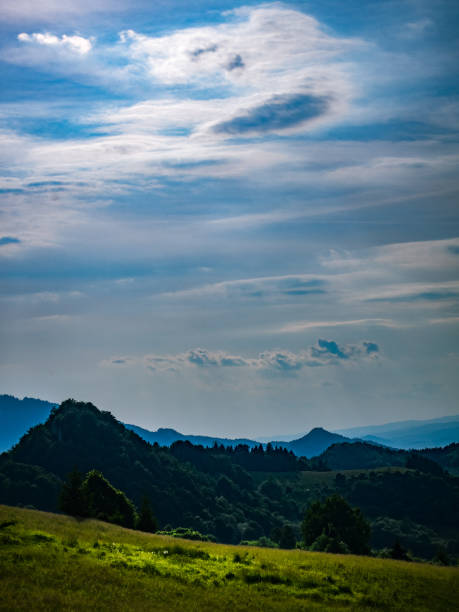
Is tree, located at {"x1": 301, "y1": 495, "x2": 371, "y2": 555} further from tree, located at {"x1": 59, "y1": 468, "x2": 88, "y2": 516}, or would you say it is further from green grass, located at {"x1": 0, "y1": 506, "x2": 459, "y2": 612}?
green grass, located at {"x1": 0, "y1": 506, "x2": 459, "y2": 612}

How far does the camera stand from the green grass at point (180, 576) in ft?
103

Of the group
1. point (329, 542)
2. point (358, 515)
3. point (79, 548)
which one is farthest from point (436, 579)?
point (358, 515)

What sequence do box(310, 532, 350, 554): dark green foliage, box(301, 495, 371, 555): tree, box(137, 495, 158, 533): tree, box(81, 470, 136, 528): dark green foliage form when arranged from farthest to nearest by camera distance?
box(301, 495, 371, 555): tree, box(310, 532, 350, 554): dark green foliage, box(81, 470, 136, 528): dark green foliage, box(137, 495, 158, 533): tree

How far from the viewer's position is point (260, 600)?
3394cm

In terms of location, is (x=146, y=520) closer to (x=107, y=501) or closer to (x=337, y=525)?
(x=107, y=501)

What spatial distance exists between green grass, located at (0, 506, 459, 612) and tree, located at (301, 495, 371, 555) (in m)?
71.7

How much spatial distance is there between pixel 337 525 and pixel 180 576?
88.1 meters

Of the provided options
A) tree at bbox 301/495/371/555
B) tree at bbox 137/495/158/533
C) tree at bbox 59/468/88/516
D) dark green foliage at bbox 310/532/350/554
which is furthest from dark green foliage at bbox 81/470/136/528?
tree at bbox 301/495/371/555

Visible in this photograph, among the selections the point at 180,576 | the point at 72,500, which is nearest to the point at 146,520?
the point at 72,500

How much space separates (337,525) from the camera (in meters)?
117

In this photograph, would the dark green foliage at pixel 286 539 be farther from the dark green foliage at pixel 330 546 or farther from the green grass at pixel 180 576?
the green grass at pixel 180 576

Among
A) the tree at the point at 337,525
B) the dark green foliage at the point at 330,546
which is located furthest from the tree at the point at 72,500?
the tree at the point at 337,525

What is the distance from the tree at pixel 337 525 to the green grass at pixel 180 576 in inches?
2825

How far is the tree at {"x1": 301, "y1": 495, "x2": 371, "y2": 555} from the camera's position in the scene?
378 ft
